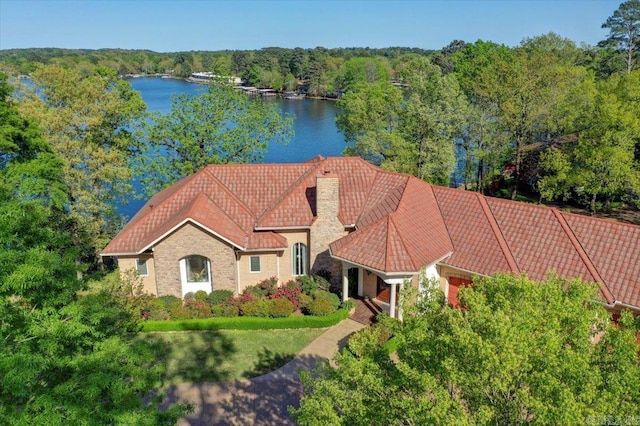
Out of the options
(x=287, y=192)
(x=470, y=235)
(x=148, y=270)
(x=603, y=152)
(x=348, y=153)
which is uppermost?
(x=603, y=152)

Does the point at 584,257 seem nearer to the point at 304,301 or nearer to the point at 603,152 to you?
the point at 304,301

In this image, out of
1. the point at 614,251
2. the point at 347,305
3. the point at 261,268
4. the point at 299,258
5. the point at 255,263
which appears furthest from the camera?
the point at 299,258

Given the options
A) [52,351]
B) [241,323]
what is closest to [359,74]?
[241,323]

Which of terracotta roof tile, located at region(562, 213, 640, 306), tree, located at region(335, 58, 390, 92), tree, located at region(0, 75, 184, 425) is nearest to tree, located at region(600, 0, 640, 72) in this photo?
terracotta roof tile, located at region(562, 213, 640, 306)

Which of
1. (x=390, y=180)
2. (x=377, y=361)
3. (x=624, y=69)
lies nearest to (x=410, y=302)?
(x=377, y=361)

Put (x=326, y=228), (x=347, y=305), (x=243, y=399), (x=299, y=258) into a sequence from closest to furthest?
(x=243, y=399)
(x=347, y=305)
(x=326, y=228)
(x=299, y=258)

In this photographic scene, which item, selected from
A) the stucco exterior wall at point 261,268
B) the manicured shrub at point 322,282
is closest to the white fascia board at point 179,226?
the stucco exterior wall at point 261,268

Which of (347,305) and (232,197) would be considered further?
(232,197)

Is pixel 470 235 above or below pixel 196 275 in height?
above
